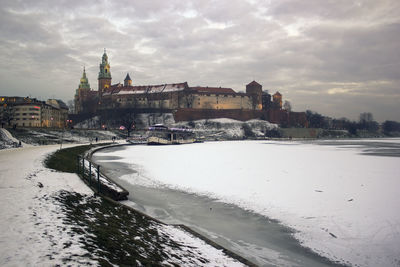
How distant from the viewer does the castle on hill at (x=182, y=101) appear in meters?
115

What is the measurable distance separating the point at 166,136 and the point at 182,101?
5439 cm

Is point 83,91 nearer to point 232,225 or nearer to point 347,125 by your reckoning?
point 232,225

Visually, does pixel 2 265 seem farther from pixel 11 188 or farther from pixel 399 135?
pixel 399 135

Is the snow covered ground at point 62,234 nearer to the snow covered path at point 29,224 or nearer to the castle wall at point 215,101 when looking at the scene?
the snow covered path at point 29,224

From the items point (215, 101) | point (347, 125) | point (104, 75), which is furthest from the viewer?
point (347, 125)

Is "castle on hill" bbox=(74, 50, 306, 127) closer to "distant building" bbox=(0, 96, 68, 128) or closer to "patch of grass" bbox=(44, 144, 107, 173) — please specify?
"distant building" bbox=(0, 96, 68, 128)

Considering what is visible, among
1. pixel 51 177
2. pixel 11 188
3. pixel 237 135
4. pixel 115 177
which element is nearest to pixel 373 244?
pixel 11 188

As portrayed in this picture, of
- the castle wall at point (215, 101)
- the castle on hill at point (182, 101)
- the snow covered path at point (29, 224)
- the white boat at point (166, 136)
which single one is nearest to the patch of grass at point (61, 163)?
the snow covered path at point (29, 224)

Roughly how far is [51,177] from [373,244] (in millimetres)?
13623

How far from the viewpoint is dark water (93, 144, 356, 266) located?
7.45 meters

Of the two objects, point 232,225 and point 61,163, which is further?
point 61,163

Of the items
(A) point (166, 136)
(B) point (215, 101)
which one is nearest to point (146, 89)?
(B) point (215, 101)

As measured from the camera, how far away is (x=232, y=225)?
32.0 feet

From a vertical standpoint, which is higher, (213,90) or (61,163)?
(213,90)
